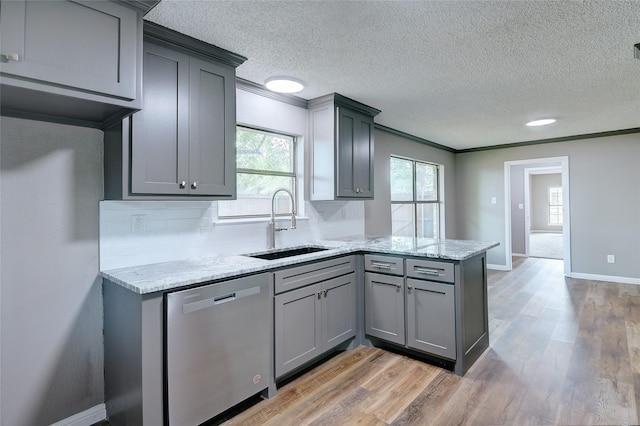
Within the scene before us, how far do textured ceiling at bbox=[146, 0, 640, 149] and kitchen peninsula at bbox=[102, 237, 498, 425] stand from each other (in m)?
1.41

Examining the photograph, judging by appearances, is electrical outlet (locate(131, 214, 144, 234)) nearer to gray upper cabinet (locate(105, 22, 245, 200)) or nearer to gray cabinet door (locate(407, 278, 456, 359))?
gray upper cabinet (locate(105, 22, 245, 200))

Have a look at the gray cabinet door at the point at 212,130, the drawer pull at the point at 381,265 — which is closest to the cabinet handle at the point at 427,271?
the drawer pull at the point at 381,265

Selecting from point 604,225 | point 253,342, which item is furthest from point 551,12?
point 604,225

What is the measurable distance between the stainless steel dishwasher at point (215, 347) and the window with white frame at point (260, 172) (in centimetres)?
93

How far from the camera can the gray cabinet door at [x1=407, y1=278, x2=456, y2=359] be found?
248cm

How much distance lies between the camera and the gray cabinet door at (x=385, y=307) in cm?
274

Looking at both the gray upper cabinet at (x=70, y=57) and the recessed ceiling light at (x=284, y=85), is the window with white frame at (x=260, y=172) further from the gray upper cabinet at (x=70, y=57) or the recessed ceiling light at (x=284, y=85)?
the gray upper cabinet at (x=70, y=57)

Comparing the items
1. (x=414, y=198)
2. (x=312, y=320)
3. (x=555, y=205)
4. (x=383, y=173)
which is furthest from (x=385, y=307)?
(x=555, y=205)

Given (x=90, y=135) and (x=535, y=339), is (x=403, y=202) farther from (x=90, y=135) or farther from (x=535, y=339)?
(x=90, y=135)

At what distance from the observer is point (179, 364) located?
1741mm

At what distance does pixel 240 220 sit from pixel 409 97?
200 cm

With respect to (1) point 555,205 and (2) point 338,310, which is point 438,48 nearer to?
(2) point 338,310

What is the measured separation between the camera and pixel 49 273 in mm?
1863

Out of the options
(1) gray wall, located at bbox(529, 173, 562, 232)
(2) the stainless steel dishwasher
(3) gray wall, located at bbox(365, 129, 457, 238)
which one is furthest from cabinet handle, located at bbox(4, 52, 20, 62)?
(1) gray wall, located at bbox(529, 173, 562, 232)
